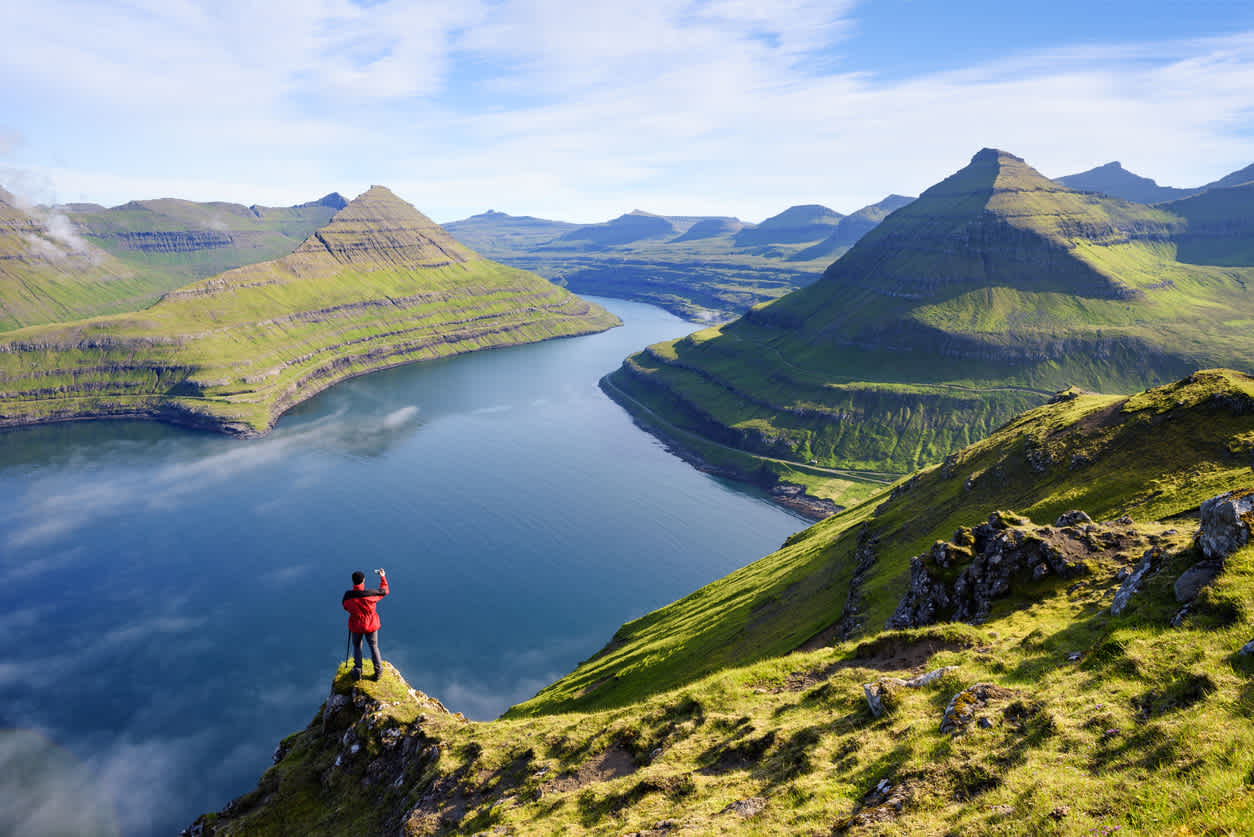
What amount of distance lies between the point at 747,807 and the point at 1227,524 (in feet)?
77.0

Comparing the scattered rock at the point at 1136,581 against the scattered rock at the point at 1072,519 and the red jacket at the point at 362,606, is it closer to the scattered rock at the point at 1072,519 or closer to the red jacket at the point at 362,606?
the scattered rock at the point at 1072,519

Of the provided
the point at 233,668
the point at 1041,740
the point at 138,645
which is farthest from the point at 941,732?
the point at 138,645

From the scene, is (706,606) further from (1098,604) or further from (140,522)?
(140,522)

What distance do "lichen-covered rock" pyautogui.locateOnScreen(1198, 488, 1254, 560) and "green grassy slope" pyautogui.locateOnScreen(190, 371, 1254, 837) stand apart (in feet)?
1.72

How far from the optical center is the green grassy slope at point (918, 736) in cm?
1809

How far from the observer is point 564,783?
3050 centimetres

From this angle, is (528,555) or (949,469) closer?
(949,469)

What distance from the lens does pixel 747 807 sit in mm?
22969

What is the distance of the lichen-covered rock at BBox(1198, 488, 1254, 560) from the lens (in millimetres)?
25406

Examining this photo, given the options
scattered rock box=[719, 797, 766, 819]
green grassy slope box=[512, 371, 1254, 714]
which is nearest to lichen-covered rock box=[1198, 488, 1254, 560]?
scattered rock box=[719, 797, 766, 819]

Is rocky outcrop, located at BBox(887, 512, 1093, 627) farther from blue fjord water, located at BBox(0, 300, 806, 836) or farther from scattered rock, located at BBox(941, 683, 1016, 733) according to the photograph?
blue fjord water, located at BBox(0, 300, 806, 836)

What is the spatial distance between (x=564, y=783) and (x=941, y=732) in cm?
1787

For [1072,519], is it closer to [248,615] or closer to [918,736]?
[918,736]

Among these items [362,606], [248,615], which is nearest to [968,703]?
[362,606]
